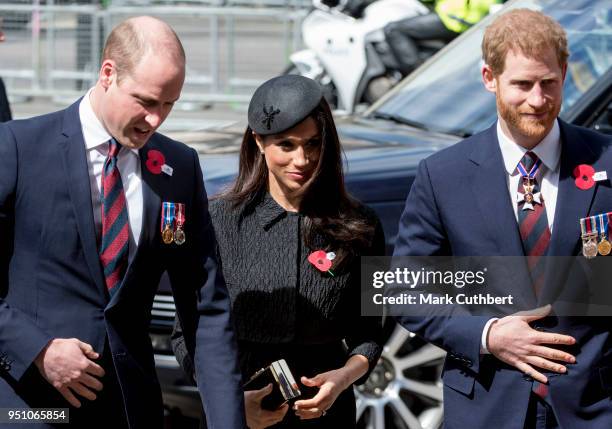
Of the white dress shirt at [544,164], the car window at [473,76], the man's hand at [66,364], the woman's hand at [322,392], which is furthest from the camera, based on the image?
the car window at [473,76]

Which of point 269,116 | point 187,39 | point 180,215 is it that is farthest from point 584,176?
point 187,39

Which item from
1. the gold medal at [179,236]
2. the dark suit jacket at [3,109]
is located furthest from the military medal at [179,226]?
the dark suit jacket at [3,109]

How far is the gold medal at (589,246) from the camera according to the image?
3463 mm

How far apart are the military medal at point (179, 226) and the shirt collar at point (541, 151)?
0.95 m

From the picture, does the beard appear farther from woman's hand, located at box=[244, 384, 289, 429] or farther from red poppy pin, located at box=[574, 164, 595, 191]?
woman's hand, located at box=[244, 384, 289, 429]

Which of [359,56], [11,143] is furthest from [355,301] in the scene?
[359,56]

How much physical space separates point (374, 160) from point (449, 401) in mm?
2049

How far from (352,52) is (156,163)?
7.80 m

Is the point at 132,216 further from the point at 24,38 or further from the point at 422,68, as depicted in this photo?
the point at 24,38

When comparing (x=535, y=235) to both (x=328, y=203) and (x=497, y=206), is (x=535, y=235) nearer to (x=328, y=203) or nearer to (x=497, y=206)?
(x=497, y=206)

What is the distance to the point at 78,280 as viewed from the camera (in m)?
3.33

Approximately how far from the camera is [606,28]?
621 cm

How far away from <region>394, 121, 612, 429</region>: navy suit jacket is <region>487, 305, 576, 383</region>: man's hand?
0.04 m

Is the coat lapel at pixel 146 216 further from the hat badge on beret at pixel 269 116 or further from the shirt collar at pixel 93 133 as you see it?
the hat badge on beret at pixel 269 116
